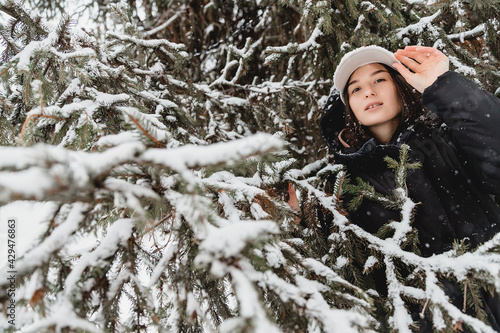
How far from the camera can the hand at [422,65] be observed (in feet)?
6.23

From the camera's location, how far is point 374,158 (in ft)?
6.65

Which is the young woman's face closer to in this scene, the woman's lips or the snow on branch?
the woman's lips

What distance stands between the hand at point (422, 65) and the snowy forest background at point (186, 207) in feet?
2.36

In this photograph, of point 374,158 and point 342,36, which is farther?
point 342,36

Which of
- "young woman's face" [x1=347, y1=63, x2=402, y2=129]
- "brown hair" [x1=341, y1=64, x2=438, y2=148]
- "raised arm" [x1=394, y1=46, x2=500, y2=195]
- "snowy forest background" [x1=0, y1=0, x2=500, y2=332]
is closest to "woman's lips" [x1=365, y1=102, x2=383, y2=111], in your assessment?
"young woman's face" [x1=347, y1=63, x2=402, y2=129]

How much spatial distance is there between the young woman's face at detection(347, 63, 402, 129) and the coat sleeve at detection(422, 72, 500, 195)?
351 millimetres

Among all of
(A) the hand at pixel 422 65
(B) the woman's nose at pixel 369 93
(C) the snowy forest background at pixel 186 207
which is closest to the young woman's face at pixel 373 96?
(B) the woman's nose at pixel 369 93

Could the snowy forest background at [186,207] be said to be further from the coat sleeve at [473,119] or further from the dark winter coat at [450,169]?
the coat sleeve at [473,119]

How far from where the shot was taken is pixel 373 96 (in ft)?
7.01

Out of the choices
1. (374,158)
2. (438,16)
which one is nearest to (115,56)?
(374,158)

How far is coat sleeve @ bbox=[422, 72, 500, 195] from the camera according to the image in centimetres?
160

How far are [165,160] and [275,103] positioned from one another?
2701mm

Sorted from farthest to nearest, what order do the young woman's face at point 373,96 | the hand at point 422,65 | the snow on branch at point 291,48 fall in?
the snow on branch at point 291,48 < the young woman's face at point 373,96 < the hand at point 422,65

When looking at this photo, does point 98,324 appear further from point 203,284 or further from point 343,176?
point 343,176
